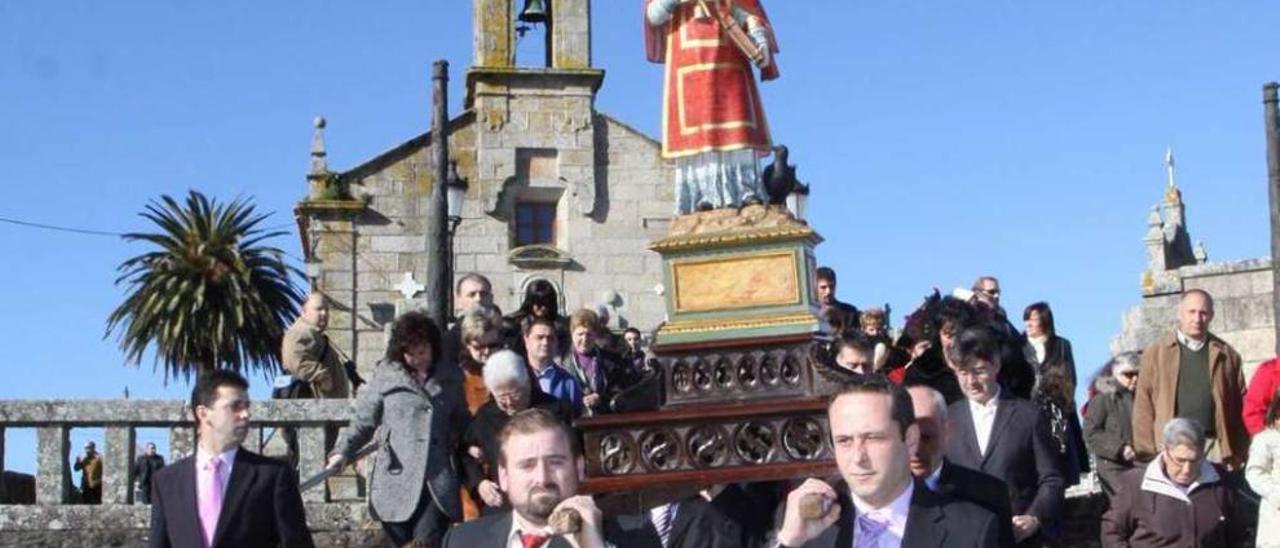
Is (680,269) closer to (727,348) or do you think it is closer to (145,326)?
(727,348)

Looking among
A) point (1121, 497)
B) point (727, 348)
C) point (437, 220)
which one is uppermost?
point (437, 220)

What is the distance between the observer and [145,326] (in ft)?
134

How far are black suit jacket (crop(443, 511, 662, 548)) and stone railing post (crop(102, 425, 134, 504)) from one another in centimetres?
751

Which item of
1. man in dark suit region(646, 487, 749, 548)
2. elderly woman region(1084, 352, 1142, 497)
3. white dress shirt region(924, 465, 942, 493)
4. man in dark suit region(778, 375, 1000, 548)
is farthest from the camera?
elderly woman region(1084, 352, 1142, 497)

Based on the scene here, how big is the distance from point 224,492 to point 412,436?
1941mm

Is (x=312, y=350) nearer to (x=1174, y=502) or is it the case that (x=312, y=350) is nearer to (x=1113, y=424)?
(x=1113, y=424)

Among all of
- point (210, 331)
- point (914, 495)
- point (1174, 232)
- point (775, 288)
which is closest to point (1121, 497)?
point (775, 288)

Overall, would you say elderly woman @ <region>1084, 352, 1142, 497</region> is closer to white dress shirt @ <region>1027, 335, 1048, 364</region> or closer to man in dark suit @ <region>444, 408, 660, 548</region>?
white dress shirt @ <region>1027, 335, 1048, 364</region>

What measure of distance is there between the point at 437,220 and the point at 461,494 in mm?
9128

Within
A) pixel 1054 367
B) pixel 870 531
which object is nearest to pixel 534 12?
pixel 1054 367

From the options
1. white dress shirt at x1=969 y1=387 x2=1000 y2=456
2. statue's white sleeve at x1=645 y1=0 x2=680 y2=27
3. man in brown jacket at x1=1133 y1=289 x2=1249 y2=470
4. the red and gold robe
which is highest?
statue's white sleeve at x1=645 y1=0 x2=680 y2=27

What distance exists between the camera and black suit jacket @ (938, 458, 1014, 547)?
6879 millimetres

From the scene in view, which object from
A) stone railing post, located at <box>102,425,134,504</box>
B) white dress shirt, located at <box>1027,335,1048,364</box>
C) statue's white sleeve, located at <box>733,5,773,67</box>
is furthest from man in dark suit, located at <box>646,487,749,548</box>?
stone railing post, located at <box>102,425,134,504</box>

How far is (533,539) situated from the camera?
5992 mm
